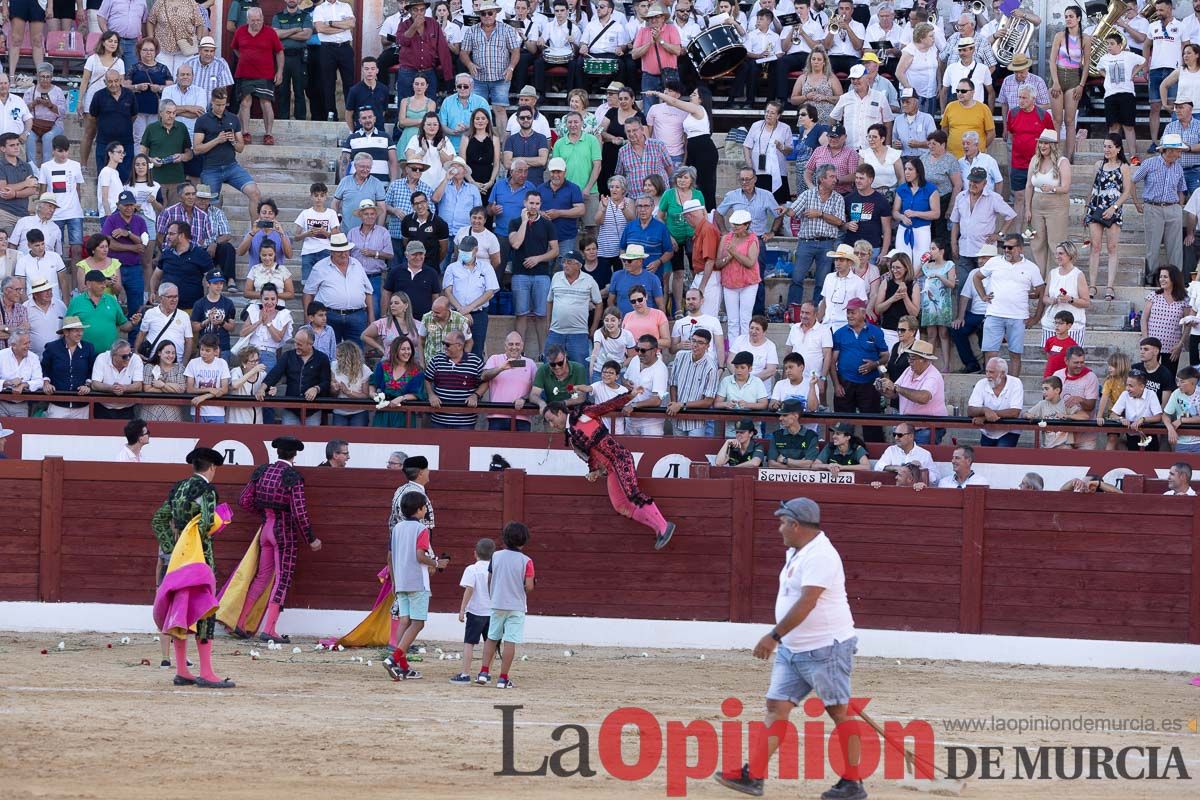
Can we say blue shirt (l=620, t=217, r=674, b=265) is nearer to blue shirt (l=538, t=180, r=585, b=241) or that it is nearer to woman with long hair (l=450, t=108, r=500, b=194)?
blue shirt (l=538, t=180, r=585, b=241)

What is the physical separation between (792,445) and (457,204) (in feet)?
14.7

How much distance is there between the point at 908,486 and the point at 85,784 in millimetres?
7492

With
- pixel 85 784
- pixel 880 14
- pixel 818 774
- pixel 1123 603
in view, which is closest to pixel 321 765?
pixel 85 784

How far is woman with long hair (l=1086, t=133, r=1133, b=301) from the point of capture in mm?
17141

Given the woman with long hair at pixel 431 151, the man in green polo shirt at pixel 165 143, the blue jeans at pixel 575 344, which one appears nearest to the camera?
the blue jeans at pixel 575 344

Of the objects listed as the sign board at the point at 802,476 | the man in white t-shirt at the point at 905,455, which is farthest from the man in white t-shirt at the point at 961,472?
the sign board at the point at 802,476

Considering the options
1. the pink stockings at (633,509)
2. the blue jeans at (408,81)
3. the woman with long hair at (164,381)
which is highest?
the blue jeans at (408,81)

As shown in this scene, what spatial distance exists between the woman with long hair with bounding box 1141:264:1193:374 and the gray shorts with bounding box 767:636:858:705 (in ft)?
26.1

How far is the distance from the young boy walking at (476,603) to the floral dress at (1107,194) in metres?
7.88

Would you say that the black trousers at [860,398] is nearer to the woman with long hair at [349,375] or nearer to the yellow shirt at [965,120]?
the yellow shirt at [965,120]

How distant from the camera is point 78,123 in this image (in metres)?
19.3

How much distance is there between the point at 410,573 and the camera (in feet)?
40.6

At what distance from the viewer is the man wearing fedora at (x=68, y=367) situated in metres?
15.5

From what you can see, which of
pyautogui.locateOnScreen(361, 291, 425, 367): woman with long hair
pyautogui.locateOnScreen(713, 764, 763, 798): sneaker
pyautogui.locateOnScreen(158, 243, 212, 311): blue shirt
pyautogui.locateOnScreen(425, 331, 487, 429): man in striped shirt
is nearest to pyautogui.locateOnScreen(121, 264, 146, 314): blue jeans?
pyautogui.locateOnScreen(158, 243, 212, 311): blue shirt
